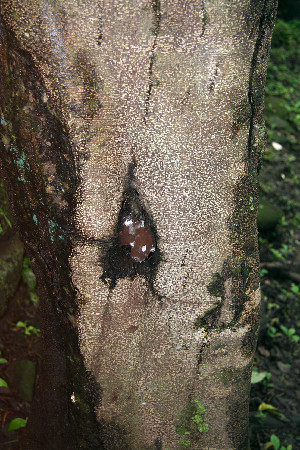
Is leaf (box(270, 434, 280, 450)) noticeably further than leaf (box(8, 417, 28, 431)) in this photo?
Yes

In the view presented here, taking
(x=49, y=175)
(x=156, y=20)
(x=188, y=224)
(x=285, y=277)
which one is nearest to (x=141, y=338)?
(x=188, y=224)

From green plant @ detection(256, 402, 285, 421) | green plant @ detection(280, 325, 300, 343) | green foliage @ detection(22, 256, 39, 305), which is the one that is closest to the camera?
green plant @ detection(256, 402, 285, 421)

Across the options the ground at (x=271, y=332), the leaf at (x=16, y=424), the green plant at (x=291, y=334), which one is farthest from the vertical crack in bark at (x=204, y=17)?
the green plant at (x=291, y=334)

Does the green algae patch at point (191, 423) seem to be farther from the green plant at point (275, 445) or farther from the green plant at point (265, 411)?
the green plant at point (265, 411)

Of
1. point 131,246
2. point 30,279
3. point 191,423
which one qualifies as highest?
point 131,246

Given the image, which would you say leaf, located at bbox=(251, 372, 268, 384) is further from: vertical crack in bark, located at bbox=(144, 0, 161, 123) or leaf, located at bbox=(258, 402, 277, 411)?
vertical crack in bark, located at bbox=(144, 0, 161, 123)

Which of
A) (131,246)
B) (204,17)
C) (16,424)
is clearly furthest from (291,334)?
(204,17)

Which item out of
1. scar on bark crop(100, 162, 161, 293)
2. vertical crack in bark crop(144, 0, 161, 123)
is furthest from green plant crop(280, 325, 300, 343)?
vertical crack in bark crop(144, 0, 161, 123)

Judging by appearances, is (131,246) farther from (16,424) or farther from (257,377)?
(257,377)
